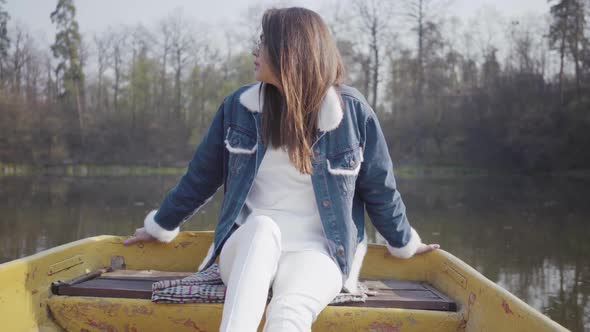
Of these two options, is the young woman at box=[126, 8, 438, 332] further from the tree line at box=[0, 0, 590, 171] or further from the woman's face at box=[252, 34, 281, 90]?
the tree line at box=[0, 0, 590, 171]

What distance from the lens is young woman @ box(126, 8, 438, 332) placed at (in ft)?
5.55

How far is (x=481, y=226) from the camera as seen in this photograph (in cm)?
991

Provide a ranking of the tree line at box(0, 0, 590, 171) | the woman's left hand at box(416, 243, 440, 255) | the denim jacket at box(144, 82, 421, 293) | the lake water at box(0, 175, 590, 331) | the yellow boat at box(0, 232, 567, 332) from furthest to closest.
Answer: the tree line at box(0, 0, 590, 171) → the lake water at box(0, 175, 590, 331) → the woman's left hand at box(416, 243, 440, 255) → the denim jacket at box(144, 82, 421, 293) → the yellow boat at box(0, 232, 567, 332)

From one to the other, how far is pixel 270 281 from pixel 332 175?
17.0 inches

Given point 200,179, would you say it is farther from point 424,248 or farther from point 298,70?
point 424,248

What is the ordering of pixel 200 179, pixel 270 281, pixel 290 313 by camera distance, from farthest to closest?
pixel 200 179 < pixel 270 281 < pixel 290 313

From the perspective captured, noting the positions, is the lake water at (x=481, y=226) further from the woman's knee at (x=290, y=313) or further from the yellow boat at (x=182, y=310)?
the woman's knee at (x=290, y=313)

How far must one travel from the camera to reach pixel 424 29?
28.5 m

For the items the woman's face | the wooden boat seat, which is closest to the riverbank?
the wooden boat seat

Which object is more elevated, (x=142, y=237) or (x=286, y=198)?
(x=286, y=198)

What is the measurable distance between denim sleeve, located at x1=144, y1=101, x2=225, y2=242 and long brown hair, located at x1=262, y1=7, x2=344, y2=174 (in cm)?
24

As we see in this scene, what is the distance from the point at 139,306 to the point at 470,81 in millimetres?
29620

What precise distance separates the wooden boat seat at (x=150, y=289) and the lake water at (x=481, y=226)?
342 cm

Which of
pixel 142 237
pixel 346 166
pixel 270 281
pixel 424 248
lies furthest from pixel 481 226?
pixel 270 281
